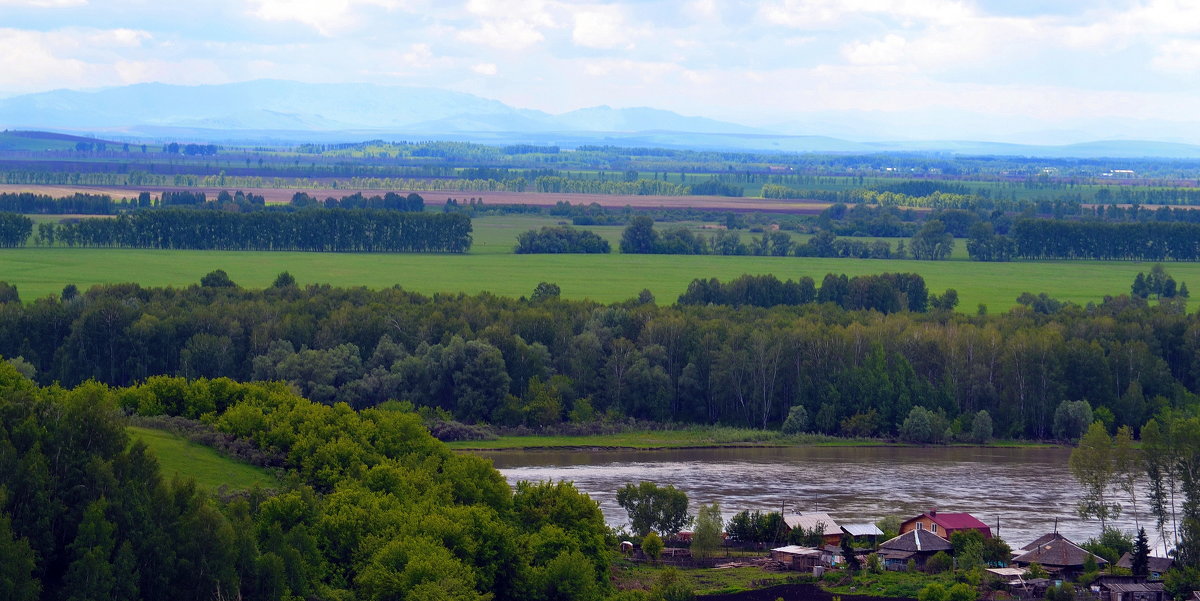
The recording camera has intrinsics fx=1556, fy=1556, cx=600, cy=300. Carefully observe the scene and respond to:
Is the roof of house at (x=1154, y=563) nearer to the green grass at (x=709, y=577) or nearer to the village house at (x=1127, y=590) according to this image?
the village house at (x=1127, y=590)

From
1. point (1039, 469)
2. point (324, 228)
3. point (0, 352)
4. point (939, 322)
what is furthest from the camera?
point (324, 228)

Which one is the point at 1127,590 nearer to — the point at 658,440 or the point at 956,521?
the point at 956,521

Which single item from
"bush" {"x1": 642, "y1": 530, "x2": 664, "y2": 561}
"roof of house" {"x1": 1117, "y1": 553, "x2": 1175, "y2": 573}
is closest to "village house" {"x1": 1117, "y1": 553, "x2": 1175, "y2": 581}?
"roof of house" {"x1": 1117, "y1": 553, "x2": 1175, "y2": 573}

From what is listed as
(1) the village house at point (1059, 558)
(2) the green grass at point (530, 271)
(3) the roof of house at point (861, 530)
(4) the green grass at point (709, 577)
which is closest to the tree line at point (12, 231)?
(2) the green grass at point (530, 271)

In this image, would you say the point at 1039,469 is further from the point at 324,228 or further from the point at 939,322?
the point at 324,228

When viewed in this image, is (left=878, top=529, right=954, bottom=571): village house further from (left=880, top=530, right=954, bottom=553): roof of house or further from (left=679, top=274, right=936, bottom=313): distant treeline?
(left=679, top=274, right=936, bottom=313): distant treeline

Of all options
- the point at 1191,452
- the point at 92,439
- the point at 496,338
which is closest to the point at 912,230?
the point at 496,338
